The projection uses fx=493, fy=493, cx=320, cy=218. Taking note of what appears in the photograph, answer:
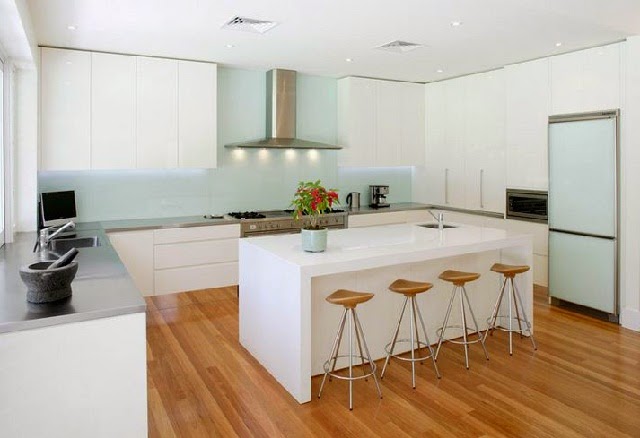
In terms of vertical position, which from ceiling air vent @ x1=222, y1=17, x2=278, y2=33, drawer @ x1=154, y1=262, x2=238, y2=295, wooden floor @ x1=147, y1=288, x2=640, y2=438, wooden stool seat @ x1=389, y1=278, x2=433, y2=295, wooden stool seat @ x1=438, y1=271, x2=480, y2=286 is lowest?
wooden floor @ x1=147, y1=288, x2=640, y2=438

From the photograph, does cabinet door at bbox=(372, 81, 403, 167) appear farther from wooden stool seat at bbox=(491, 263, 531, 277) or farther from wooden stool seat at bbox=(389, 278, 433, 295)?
wooden stool seat at bbox=(389, 278, 433, 295)

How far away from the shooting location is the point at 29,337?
1.95 meters

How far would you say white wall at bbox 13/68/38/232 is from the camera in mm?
4152

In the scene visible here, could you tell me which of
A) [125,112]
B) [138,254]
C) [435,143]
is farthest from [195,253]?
[435,143]

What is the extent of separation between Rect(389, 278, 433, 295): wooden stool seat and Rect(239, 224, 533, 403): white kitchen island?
0.52 feet

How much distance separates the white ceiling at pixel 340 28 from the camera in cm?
356

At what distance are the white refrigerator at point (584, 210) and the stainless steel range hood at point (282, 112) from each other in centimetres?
272

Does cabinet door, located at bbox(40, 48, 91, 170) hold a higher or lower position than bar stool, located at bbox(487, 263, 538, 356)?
higher

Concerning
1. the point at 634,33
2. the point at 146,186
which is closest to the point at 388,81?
the point at 634,33

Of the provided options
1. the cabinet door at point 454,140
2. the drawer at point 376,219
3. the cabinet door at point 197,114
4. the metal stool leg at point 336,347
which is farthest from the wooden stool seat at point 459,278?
A: the cabinet door at point 197,114

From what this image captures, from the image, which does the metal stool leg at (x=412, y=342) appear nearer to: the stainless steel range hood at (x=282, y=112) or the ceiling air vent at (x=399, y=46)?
the ceiling air vent at (x=399, y=46)

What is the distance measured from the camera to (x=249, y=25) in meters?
4.02

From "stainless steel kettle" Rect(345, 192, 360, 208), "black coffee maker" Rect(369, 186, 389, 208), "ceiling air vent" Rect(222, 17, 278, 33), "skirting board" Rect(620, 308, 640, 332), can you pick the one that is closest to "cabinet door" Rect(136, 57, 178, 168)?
"ceiling air vent" Rect(222, 17, 278, 33)

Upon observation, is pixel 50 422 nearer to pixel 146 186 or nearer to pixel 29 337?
pixel 29 337
